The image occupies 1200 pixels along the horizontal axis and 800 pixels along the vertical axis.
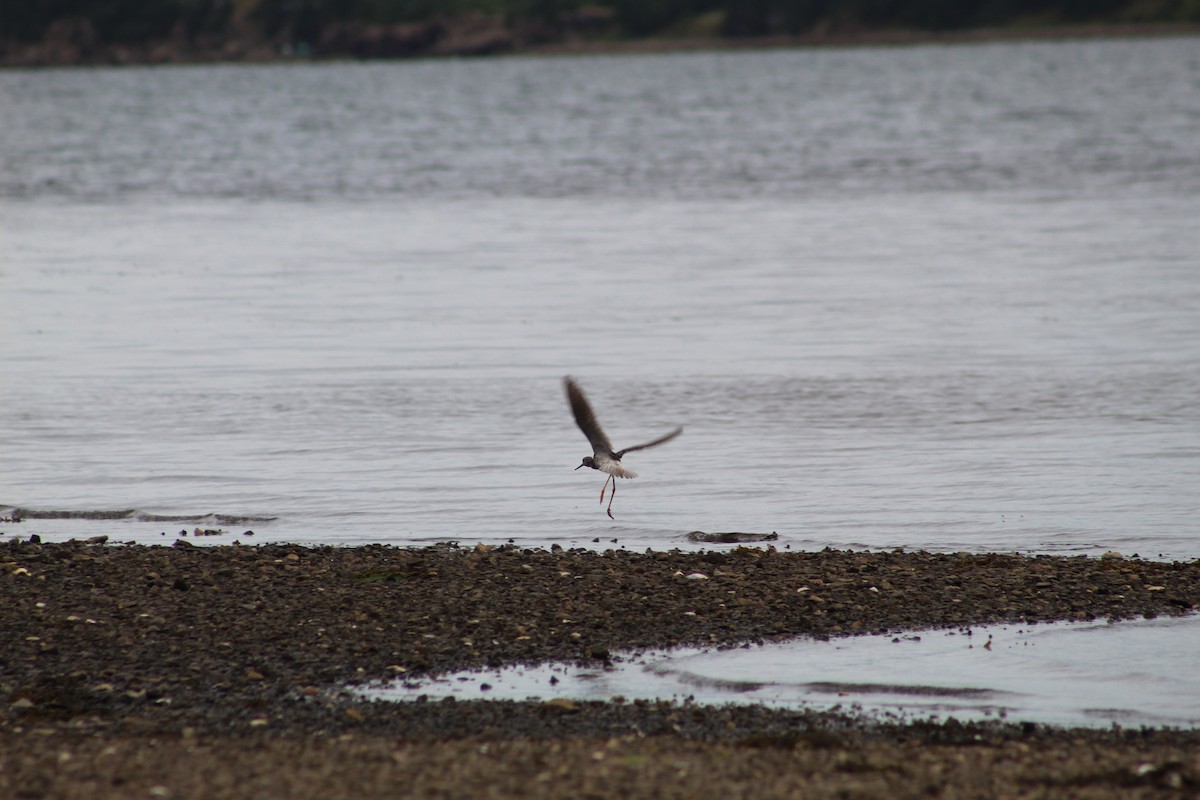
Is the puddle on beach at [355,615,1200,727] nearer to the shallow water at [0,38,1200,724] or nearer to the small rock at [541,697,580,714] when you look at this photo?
the shallow water at [0,38,1200,724]

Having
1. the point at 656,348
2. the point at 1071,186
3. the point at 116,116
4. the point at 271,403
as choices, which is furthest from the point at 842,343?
the point at 116,116

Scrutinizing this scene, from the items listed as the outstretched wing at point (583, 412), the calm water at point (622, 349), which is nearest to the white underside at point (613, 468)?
the outstretched wing at point (583, 412)

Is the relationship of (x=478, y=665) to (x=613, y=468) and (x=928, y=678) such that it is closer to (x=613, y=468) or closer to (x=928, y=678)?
(x=613, y=468)

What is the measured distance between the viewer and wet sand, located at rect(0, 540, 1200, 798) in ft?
25.4

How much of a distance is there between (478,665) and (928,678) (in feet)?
8.37

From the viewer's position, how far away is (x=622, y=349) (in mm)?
22922

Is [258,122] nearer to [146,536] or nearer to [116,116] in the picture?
[116,116]

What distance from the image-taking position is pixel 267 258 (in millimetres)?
35656

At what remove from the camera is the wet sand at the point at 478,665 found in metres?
7.74

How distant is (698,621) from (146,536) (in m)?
4.84

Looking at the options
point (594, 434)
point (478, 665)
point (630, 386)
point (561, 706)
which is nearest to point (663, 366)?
point (630, 386)

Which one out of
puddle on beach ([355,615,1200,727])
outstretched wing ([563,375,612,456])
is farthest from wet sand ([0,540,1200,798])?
outstretched wing ([563,375,612,456])

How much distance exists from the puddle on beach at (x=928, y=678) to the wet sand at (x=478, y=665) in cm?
21

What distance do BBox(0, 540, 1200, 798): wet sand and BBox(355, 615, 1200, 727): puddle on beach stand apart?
21cm
